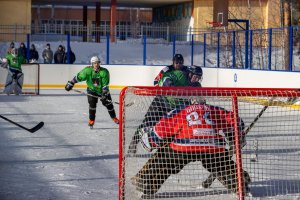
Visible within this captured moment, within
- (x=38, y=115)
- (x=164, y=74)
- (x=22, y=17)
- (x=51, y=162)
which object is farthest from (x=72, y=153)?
(x=22, y=17)

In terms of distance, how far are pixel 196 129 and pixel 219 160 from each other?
14.3 inches

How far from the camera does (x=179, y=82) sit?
9.71 meters

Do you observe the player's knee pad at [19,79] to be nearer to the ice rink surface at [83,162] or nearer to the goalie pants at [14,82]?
the goalie pants at [14,82]

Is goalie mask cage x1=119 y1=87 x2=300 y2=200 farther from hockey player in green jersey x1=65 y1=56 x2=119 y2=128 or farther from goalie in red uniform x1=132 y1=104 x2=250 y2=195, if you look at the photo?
hockey player in green jersey x1=65 y1=56 x2=119 y2=128

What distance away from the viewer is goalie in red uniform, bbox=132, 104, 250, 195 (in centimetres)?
682

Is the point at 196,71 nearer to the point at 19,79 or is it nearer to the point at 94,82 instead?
the point at 94,82

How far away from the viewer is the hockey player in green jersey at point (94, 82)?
1384cm

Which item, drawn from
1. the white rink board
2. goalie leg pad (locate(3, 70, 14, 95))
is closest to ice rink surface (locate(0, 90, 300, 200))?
the white rink board

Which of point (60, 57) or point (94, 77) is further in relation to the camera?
point (60, 57)

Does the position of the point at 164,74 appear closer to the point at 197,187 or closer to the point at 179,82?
the point at 179,82

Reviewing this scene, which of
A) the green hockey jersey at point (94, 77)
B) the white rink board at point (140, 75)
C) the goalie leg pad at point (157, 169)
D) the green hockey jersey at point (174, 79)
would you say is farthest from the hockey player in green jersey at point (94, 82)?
the goalie leg pad at point (157, 169)

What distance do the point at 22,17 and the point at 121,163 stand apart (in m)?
32.4

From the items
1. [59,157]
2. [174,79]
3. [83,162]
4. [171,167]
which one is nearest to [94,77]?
[59,157]

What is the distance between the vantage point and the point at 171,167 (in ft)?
23.0
